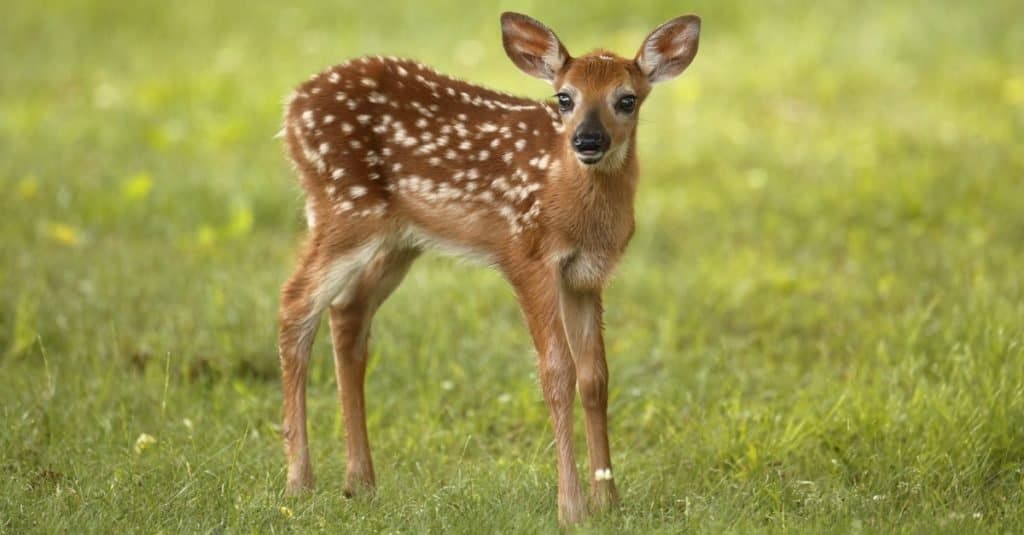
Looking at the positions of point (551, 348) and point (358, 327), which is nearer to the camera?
point (551, 348)

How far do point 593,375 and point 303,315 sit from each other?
111 centimetres

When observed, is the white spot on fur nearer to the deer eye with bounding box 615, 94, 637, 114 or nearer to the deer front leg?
the deer front leg

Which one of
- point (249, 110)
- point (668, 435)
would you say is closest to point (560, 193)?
point (668, 435)

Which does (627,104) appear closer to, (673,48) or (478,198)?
(673,48)

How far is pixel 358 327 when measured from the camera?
244 inches

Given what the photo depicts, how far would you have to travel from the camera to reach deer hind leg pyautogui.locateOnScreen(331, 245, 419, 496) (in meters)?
6.06

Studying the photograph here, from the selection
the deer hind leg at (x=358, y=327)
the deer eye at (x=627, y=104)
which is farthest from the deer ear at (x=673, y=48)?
the deer hind leg at (x=358, y=327)

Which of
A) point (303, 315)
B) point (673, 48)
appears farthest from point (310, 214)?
point (673, 48)

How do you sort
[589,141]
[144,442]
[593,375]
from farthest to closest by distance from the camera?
[144,442] → [593,375] → [589,141]

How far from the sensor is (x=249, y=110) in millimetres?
11539

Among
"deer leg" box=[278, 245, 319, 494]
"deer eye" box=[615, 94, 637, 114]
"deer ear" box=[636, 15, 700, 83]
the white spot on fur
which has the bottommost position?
"deer leg" box=[278, 245, 319, 494]

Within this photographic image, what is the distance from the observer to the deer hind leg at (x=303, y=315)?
5.89 m

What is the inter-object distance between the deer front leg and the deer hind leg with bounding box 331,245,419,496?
0.77 metres

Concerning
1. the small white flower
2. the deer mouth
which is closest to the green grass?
the small white flower
